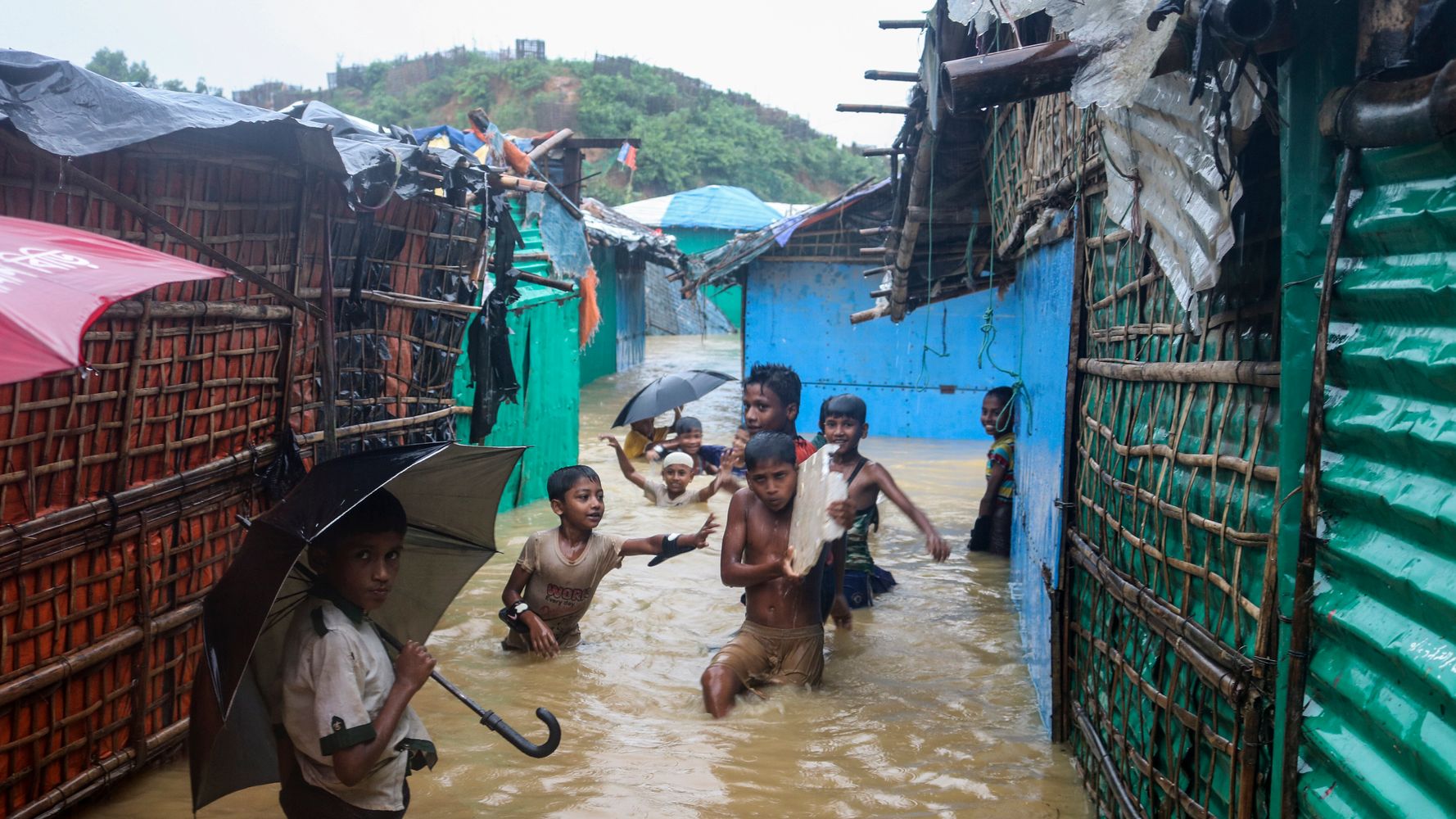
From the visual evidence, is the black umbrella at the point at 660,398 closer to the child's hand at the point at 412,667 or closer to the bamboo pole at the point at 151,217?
the bamboo pole at the point at 151,217

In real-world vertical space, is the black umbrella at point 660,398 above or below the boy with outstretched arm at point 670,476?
above

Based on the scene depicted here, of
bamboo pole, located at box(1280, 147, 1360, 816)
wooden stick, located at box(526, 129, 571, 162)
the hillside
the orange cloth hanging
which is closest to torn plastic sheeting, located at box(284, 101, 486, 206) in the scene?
bamboo pole, located at box(1280, 147, 1360, 816)

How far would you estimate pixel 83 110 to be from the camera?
379cm

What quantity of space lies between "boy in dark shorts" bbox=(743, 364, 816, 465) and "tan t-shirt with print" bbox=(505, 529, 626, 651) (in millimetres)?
1118

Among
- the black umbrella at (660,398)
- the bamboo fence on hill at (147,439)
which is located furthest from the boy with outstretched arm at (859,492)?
the black umbrella at (660,398)

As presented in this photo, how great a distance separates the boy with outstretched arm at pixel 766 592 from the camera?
5426 millimetres

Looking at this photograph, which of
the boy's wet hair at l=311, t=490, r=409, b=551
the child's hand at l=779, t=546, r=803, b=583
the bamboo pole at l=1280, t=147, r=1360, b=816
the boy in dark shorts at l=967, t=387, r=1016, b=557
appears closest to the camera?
the bamboo pole at l=1280, t=147, r=1360, b=816

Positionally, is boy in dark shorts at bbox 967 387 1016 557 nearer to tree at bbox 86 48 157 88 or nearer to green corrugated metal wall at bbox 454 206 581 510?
green corrugated metal wall at bbox 454 206 581 510

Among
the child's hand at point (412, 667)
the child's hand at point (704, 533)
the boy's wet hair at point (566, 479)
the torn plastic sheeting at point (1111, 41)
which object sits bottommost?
the child's hand at point (412, 667)

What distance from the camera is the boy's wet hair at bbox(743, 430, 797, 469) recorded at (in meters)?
5.38

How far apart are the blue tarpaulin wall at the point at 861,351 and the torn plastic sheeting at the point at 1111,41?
12894mm

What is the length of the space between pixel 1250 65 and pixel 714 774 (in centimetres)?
354

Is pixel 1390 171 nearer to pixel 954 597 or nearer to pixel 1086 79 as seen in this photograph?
pixel 1086 79

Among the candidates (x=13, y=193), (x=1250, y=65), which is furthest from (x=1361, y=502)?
(x=13, y=193)
